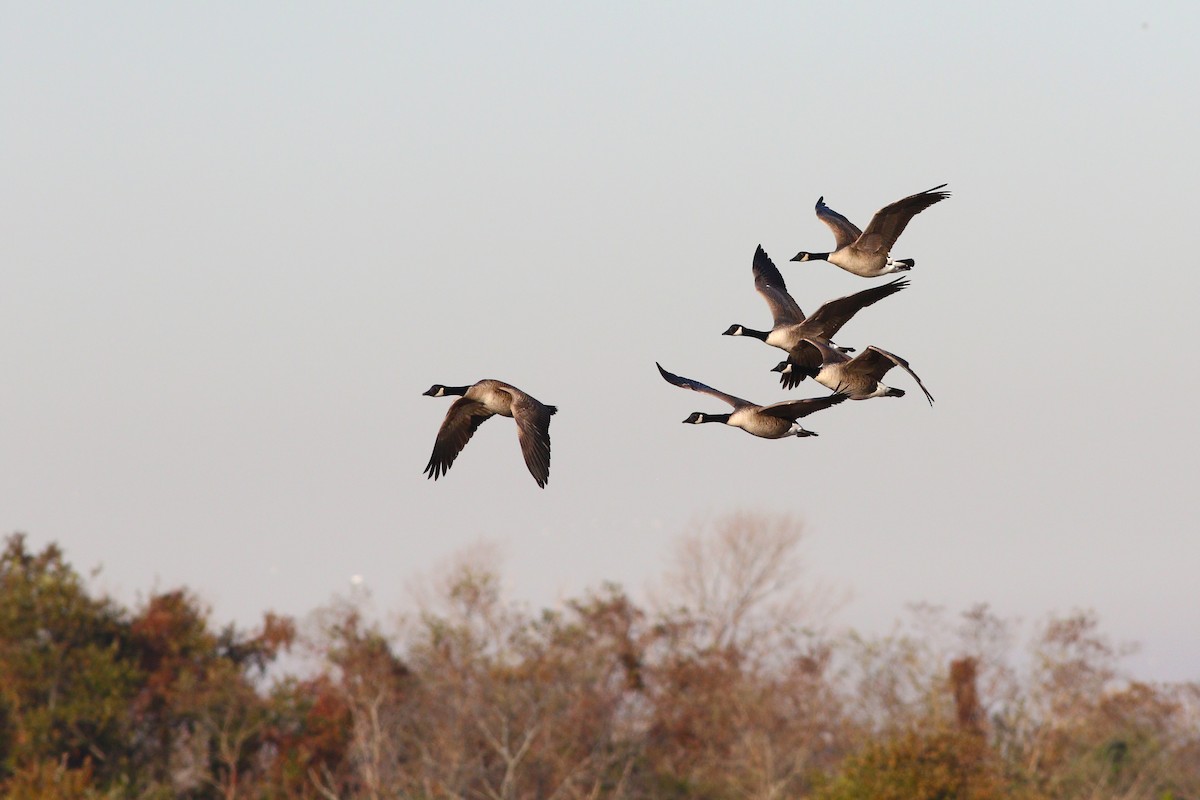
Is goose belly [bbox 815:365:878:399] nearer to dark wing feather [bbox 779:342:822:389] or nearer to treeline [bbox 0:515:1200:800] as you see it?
dark wing feather [bbox 779:342:822:389]

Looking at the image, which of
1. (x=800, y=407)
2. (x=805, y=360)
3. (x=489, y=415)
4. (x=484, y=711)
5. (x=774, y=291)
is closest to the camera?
(x=800, y=407)

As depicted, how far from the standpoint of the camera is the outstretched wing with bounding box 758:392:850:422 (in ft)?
36.5

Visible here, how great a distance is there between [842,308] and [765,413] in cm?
101

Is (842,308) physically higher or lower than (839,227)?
lower

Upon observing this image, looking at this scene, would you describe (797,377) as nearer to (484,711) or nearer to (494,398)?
(494,398)

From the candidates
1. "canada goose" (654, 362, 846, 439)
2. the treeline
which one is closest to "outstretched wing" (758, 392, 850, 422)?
"canada goose" (654, 362, 846, 439)

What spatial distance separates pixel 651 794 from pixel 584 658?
720 cm

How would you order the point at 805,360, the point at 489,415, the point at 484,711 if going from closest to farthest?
the point at 805,360 < the point at 489,415 < the point at 484,711

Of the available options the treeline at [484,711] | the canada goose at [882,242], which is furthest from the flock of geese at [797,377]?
the treeline at [484,711]

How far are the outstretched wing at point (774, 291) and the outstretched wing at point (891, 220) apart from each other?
1246 mm

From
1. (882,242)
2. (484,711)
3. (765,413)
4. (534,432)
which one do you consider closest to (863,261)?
(882,242)

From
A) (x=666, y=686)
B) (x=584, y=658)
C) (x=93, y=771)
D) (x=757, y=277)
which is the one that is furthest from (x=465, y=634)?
(x=757, y=277)

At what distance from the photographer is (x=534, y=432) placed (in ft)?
41.0

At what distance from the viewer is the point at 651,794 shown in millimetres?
45469
